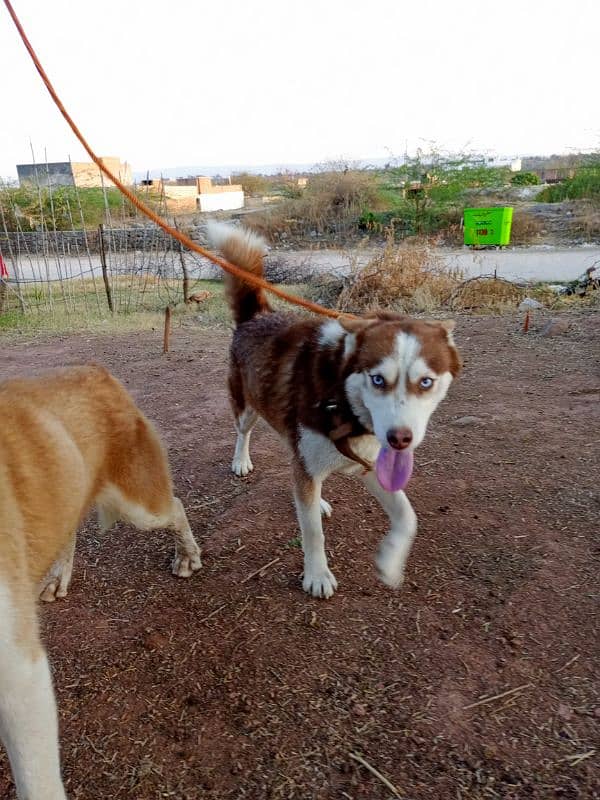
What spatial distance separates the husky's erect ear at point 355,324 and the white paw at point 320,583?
3.74ft

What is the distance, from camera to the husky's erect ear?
2.71m

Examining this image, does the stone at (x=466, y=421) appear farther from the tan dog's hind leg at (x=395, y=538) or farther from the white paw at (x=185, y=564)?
the white paw at (x=185, y=564)

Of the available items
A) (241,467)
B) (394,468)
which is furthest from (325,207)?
(394,468)

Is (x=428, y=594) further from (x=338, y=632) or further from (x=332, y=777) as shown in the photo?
(x=332, y=777)

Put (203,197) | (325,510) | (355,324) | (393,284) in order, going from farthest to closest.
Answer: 1. (203,197)
2. (393,284)
3. (325,510)
4. (355,324)

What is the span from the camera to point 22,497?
73.3 inches

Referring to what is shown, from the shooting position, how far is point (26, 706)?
5.23ft

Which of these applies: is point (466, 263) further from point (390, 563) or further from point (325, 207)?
point (390, 563)

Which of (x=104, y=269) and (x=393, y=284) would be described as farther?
(x=104, y=269)

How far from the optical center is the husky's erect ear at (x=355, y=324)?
2710mm

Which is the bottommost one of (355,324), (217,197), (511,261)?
(511,261)

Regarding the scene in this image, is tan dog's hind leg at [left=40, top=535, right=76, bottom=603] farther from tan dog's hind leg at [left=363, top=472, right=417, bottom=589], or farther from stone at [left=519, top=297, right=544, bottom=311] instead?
stone at [left=519, top=297, right=544, bottom=311]

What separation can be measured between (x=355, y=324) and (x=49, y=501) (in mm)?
1500

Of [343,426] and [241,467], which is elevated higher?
[343,426]
